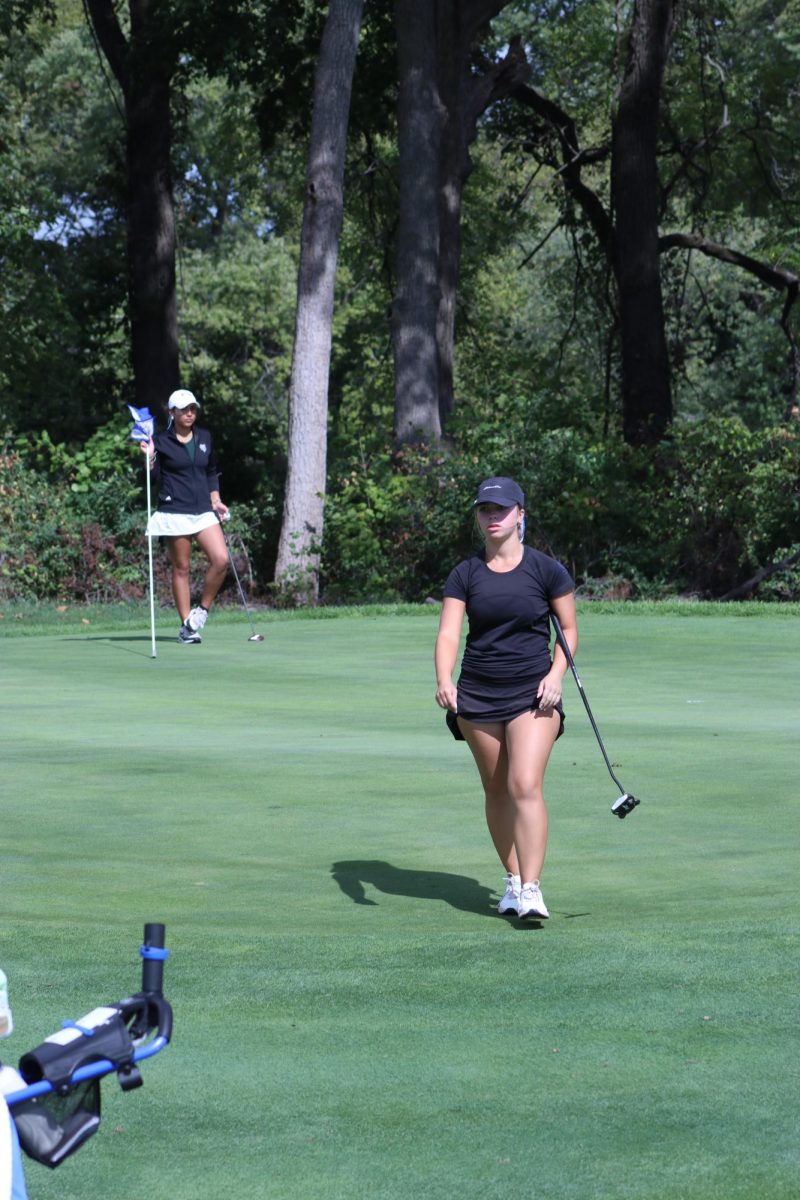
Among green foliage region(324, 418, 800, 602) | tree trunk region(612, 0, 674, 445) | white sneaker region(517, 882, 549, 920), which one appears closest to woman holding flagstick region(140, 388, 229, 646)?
green foliage region(324, 418, 800, 602)

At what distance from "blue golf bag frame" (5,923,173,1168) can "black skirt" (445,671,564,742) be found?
4980 mm

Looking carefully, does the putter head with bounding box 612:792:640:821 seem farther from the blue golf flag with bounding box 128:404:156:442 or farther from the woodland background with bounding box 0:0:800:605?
the woodland background with bounding box 0:0:800:605

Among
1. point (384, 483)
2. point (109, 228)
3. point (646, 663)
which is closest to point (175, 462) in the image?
point (646, 663)

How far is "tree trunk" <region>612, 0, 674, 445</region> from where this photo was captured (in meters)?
29.7

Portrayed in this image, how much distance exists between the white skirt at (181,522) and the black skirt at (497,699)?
10.3 meters

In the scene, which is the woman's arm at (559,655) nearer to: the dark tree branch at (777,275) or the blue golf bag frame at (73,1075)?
the blue golf bag frame at (73,1075)

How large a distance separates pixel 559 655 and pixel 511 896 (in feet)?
3.28

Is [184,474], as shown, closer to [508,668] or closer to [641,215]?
[508,668]

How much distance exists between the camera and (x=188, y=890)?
7770mm

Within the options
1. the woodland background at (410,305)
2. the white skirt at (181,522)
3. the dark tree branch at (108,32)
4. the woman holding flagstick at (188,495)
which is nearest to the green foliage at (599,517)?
the woodland background at (410,305)

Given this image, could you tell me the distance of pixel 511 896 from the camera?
7457 mm

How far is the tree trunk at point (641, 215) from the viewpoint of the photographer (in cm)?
2966

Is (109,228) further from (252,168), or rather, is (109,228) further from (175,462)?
(175,462)

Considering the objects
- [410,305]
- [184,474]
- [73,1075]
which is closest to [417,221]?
[410,305]
